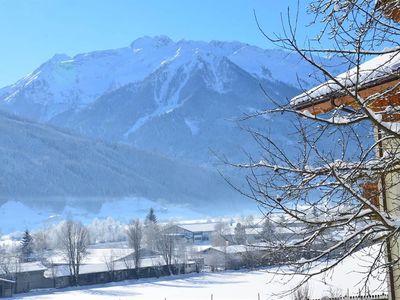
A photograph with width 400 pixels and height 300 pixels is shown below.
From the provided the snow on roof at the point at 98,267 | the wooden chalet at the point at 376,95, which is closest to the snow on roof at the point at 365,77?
the wooden chalet at the point at 376,95

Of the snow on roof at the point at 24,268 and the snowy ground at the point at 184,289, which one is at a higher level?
the snow on roof at the point at 24,268

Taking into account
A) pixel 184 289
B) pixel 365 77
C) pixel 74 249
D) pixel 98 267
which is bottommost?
pixel 184 289

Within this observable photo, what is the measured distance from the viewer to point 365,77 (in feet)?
11.3

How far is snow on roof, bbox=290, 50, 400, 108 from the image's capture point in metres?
3.32

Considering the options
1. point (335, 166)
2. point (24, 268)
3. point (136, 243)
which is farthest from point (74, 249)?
point (335, 166)

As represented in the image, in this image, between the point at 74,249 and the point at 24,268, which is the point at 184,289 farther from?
Result: the point at 74,249

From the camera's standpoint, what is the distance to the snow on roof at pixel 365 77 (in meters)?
3.32

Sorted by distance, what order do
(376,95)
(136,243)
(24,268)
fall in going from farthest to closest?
(136,243) < (24,268) < (376,95)

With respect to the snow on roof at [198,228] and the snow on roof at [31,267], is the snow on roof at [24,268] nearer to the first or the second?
the snow on roof at [31,267]

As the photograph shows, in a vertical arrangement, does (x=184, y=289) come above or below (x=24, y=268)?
below

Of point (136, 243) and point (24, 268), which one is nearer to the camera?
point (24, 268)

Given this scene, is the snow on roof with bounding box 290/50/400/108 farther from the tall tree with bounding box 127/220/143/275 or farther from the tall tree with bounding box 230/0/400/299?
the tall tree with bounding box 127/220/143/275

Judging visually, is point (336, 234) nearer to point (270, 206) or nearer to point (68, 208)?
point (270, 206)

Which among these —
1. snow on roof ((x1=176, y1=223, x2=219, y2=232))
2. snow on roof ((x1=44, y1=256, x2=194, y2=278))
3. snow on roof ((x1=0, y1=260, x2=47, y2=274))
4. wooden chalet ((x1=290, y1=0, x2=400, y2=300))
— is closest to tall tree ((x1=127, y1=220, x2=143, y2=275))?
snow on roof ((x1=44, y1=256, x2=194, y2=278))
